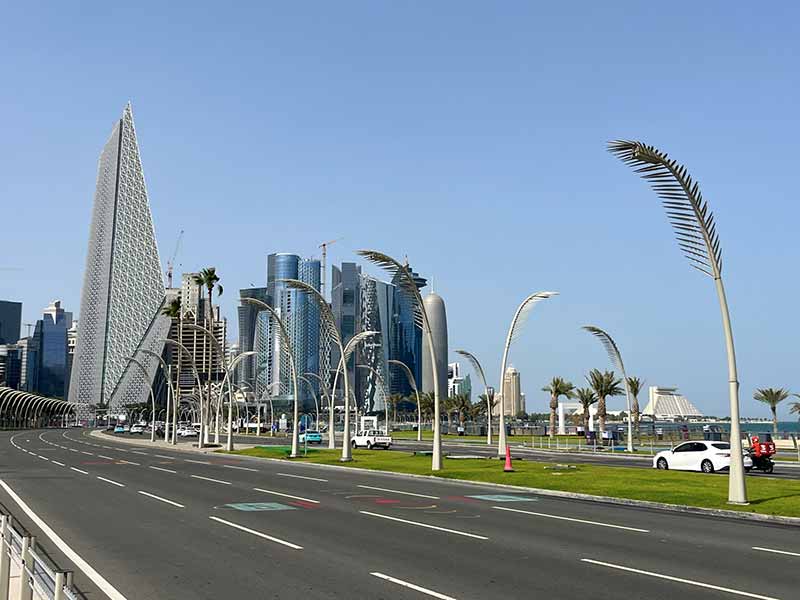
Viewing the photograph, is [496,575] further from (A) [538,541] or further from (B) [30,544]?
(B) [30,544]

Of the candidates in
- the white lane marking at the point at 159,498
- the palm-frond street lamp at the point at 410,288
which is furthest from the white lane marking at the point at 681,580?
the palm-frond street lamp at the point at 410,288

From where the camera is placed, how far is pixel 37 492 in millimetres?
26453

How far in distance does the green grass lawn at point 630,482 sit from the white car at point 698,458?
222 centimetres

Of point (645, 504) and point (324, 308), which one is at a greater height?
point (324, 308)

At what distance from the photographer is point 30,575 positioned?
8.01m

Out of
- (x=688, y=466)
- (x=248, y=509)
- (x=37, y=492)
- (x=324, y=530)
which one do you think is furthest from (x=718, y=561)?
(x=688, y=466)

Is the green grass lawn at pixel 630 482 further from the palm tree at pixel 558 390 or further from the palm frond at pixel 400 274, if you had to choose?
the palm tree at pixel 558 390

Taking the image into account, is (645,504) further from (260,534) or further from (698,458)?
(698,458)

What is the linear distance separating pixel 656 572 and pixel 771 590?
5.91 feet

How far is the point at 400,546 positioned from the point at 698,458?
25.2 meters

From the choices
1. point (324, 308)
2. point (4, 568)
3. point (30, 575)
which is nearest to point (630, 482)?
Result: point (324, 308)

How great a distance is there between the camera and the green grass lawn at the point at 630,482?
23.0 meters

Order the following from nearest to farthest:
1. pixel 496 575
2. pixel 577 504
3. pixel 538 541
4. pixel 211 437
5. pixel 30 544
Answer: pixel 30 544 < pixel 496 575 < pixel 538 541 < pixel 577 504 < pixel 211 437

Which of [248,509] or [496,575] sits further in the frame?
[248,509]
